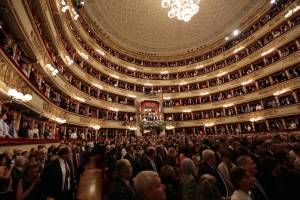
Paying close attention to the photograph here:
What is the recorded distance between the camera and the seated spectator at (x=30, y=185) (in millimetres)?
2709

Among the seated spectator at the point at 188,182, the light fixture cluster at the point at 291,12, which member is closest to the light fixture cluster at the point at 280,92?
the light fixture cluster at the point at 291,12

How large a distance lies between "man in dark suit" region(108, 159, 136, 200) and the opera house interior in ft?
0.05

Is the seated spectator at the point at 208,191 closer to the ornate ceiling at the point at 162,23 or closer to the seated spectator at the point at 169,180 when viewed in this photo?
the seated spectator at the point at 169,180

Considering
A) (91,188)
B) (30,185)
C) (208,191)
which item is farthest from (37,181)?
(208,191)

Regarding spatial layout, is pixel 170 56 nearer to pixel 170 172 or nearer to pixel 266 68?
pixel 266 68

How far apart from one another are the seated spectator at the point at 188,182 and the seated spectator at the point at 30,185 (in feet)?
7.64

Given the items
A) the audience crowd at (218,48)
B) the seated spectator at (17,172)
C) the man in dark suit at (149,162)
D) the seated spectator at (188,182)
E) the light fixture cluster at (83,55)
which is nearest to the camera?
the seated spectator at (188,182)

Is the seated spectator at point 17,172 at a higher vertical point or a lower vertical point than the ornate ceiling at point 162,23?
lower

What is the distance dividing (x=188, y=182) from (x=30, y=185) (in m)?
2.54

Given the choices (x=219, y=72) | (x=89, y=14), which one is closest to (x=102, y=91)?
(x=89, y=14)

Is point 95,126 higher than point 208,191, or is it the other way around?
point 95,126

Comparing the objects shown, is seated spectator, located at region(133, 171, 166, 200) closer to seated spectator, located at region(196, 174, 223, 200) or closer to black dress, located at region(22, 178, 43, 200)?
seated spectator, located at region(196, 174, 223, 200)

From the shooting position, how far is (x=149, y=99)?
25.8 metres

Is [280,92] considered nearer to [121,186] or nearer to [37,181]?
[121,186]
